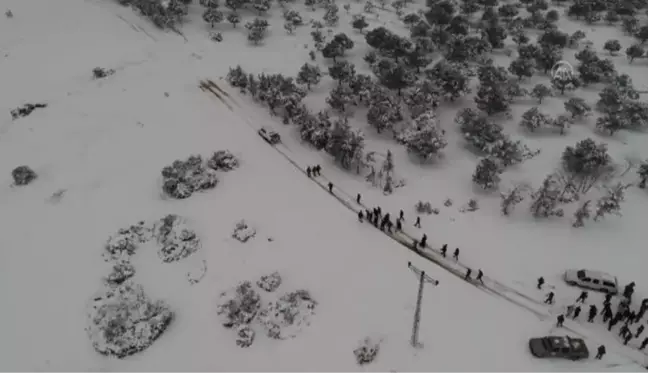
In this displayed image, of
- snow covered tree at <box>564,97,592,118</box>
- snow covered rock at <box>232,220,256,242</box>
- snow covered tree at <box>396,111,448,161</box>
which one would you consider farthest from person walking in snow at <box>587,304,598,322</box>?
snow covered tree at <box>564,97,592,118</box>

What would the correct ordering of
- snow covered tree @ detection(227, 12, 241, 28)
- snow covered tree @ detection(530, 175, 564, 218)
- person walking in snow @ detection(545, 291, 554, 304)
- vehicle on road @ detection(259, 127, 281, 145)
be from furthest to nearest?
snow covered tree @ detection(227, 12, 241, 28)
vehicle on road @ detection(259, 127, 281, 145)
snow covered tree @ detection(530, 175, 564, 218)
person walking in snow @ detection(545, 291, 554, 304)

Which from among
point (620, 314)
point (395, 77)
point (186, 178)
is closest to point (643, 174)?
point (620, 314)

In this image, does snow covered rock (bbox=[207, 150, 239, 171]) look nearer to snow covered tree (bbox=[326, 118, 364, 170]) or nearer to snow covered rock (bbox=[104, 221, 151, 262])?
snow covered rock (bbox=[104, 221, 151, 262])

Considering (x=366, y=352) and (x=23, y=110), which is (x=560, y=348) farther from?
(x=23, y=110)

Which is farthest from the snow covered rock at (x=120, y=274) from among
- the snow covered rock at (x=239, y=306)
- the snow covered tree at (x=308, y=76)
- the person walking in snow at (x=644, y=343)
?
the person walking in snow at (x=644, y=343)

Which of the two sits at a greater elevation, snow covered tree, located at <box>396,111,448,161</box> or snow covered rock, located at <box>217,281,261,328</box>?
snow covered tree, located at <box>396,111,448,161</box>

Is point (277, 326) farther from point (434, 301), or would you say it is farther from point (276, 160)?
point (276, 160)
